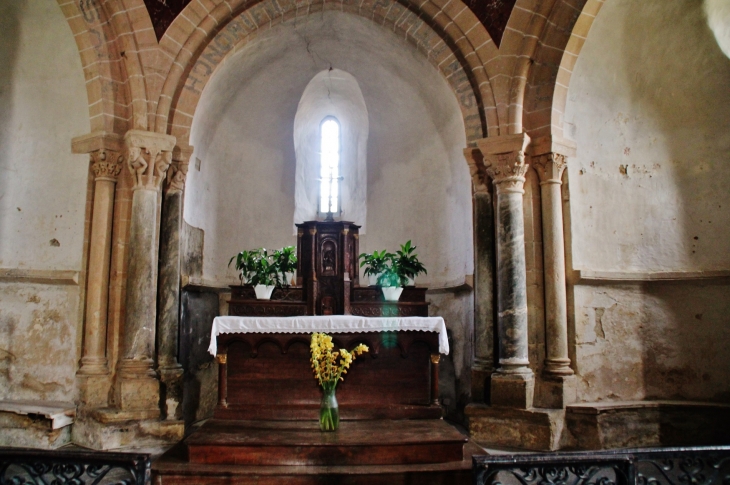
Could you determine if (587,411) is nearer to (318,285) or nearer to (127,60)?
(318,285)

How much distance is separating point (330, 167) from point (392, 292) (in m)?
3.26

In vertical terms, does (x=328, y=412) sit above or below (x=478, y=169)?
below

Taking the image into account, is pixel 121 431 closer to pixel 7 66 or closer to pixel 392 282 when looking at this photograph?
pixel 392 282

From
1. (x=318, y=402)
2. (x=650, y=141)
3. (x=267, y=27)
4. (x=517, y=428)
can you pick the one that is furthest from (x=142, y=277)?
(x=650, y=141)

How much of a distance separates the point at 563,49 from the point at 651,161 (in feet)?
6.17

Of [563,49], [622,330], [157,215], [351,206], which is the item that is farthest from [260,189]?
[622,330]

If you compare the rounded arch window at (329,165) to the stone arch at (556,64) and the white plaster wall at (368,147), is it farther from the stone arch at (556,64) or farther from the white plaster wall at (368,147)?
the stone arch at (556,64)

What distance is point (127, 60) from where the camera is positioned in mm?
7184

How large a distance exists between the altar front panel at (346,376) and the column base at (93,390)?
1431 millimetres

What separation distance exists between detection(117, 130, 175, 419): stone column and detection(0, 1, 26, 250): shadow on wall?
69.8 inches

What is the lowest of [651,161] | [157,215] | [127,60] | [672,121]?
[157,215]

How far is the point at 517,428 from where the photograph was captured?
6570mm

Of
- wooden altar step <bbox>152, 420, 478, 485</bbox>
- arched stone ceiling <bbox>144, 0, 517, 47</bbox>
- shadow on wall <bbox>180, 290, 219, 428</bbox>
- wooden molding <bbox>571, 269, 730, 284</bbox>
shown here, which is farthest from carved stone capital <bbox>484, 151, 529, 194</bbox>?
shadow on wall <bbox>180, 290, 219, 428</bbox>

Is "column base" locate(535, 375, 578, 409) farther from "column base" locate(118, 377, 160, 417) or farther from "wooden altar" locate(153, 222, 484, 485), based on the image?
"column base" locate(118, 377, 160, 417)
